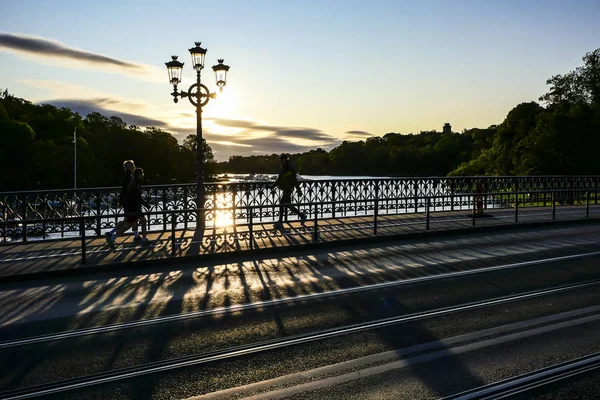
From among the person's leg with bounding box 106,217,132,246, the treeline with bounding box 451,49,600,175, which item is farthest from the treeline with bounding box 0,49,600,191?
the person's leg with bounding box 106,217,132,246

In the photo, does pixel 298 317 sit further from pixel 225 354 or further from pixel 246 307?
pixel 225 354

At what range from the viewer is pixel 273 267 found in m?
11.7

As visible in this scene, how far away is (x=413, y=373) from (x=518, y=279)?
5287mm

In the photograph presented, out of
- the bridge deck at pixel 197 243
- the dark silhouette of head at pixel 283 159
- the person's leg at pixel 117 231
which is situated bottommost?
the bridge deck at pixel 197 243

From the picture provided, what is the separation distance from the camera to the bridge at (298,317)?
18.4ft

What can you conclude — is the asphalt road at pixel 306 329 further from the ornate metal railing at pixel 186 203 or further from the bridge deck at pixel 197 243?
the ornate metal railing at pixel 186 203

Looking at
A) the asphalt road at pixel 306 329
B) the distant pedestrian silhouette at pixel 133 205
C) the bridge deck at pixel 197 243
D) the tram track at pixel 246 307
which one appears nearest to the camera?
the asphalt road at pixel 306 329

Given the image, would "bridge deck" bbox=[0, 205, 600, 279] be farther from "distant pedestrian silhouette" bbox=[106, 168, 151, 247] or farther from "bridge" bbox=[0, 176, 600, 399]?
"distant pedestrian silhouette" bbox=[106, 168, 151, 247]

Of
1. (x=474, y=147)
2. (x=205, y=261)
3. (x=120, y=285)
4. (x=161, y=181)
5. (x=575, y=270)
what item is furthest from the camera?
(x=474, y=147)

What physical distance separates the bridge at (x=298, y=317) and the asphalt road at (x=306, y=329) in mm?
27

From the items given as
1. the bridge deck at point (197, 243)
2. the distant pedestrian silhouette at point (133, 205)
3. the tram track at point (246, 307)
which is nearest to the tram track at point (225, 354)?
the tram track at point (246, 307)

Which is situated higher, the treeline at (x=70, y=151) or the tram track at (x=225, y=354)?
the treeline at (x=70, y=151)

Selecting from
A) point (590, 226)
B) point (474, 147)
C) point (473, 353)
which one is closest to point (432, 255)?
point (473, 353)

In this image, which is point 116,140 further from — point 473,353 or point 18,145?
point 473,353
